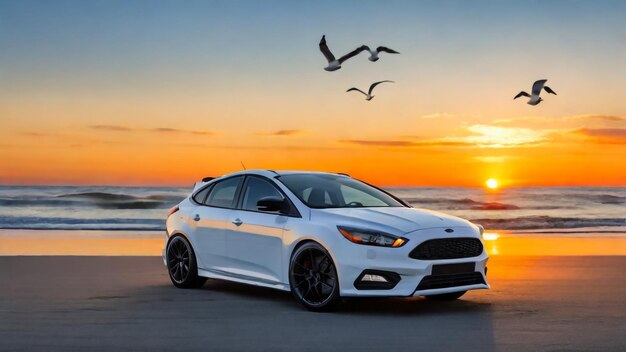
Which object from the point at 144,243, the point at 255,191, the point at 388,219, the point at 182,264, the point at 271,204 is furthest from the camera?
the point at 144,243

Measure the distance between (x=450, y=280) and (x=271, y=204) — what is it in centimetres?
225

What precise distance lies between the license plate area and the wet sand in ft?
1.46

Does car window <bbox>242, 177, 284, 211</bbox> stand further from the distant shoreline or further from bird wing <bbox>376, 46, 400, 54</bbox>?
bird wing <bbox>376, 46, 400, 54</bbox>

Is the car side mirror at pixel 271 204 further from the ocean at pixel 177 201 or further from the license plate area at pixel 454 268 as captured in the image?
the ocean at pixel 177 201

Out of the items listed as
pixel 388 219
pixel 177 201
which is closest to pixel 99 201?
Result: pixel 177 201

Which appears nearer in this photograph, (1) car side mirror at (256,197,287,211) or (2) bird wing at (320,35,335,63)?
(1) car side mirror at (256,197,287,211)

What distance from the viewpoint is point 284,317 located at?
1056 cm

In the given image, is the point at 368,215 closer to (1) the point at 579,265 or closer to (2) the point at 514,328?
(2) the point at 514,328

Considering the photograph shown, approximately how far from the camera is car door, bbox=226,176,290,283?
38.3ft

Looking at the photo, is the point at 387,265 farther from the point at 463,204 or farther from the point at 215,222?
the point at 463,204

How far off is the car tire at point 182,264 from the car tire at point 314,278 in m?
2.22

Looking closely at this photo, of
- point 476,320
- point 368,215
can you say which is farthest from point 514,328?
point 368,215

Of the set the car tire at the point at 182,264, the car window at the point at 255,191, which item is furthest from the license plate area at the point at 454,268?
the car tire at the point at 182,264

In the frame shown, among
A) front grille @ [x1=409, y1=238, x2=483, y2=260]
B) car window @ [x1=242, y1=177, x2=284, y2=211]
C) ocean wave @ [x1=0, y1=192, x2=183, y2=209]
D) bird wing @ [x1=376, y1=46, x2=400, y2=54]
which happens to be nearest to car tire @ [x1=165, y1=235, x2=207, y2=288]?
car window @ [x1=242, y1=177, x2=284, y2=211]
